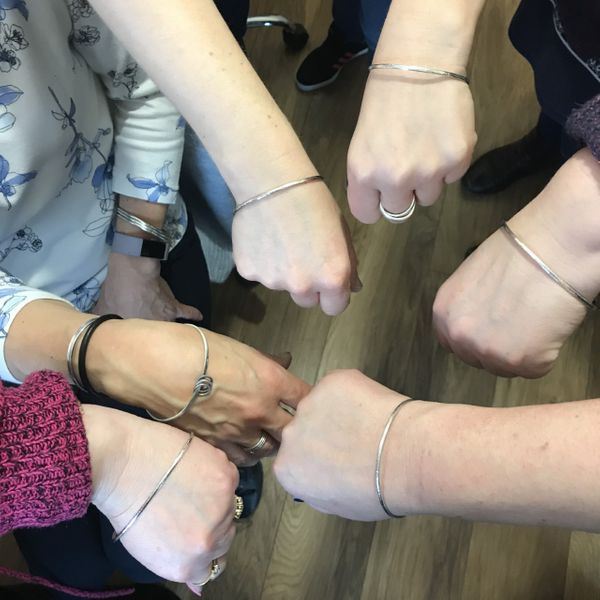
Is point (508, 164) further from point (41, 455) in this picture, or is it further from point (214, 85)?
point (41, 455)

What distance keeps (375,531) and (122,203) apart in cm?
75

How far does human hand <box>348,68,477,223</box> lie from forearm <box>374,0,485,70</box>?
16mm

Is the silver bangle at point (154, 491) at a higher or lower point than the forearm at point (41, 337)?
lower

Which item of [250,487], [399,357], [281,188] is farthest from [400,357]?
[281,188]

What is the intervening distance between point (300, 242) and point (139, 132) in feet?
1.04

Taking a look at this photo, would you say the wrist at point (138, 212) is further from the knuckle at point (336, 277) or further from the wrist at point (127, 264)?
the knuckle at point (336, 277)

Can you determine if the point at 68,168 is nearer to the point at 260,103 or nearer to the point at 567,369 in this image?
the point at 260,103

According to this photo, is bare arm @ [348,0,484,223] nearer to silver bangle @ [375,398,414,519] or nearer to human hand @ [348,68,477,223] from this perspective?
human hand @ [348,68,477,223]

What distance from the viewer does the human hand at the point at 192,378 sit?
2.19 ft

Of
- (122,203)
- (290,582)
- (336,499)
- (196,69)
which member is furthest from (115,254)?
(290,582)

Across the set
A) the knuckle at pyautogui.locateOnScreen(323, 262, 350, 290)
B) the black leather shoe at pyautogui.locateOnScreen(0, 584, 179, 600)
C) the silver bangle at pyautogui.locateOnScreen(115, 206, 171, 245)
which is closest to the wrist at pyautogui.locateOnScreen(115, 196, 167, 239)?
the silver bangle at pyautogui.locateOnScreen(115, 206, 171, 245)

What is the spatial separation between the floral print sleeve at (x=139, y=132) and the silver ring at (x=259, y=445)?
346 mm

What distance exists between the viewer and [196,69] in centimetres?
59

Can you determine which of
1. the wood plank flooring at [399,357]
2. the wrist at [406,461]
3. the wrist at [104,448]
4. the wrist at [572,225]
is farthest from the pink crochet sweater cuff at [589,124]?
the wood plank flooring at [399,357]
